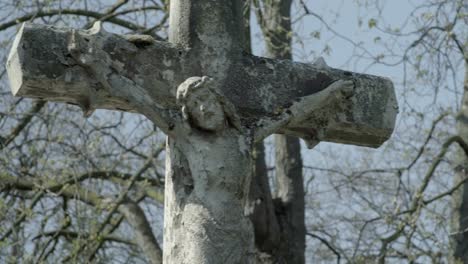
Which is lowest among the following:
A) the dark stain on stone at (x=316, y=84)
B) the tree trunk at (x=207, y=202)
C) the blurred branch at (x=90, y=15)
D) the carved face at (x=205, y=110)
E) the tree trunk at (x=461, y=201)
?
the tree trunk at (x=207, y=202)

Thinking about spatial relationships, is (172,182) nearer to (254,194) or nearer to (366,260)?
(254,194)

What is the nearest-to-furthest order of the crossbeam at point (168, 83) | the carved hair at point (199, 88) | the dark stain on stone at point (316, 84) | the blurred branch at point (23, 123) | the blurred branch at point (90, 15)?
the carved hair at point (199, 88) → the crossbeam at point (168, 83) → the dark stain on stone at point (316, 84) → the blurred branch at point (23, 123) → the blurred branch at point (90, 15)

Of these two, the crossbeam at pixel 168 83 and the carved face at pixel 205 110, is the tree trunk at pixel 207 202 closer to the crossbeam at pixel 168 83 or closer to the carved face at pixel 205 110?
the carved face at pixel 205 110

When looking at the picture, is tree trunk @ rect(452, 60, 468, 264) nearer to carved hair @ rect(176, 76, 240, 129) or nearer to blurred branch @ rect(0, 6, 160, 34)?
blurred branch @ rect(0, 6, 160, 34)

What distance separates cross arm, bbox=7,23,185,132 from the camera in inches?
241

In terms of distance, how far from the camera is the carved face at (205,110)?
6047mm

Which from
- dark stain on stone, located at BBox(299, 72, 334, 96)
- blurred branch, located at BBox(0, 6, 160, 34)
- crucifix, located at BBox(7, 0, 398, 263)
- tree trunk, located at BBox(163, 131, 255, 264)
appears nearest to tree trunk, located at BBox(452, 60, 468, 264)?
blurred branch, located at BBox(0, 6, 160, 34)

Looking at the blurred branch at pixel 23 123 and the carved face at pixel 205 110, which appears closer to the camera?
the carved face at pixel 205 110

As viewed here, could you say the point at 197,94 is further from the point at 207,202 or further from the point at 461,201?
the point at 461,201

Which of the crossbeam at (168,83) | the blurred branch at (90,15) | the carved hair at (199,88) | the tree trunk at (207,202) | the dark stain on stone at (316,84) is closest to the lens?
the tree trunk at (207,202)

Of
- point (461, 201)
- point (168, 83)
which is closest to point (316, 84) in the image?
point (168, 83)

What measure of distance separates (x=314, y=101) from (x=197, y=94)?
79cm

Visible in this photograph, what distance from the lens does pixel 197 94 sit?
19.8ft

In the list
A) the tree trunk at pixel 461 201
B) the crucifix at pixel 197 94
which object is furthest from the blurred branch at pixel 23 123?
the crucifix at pixel 197 94
